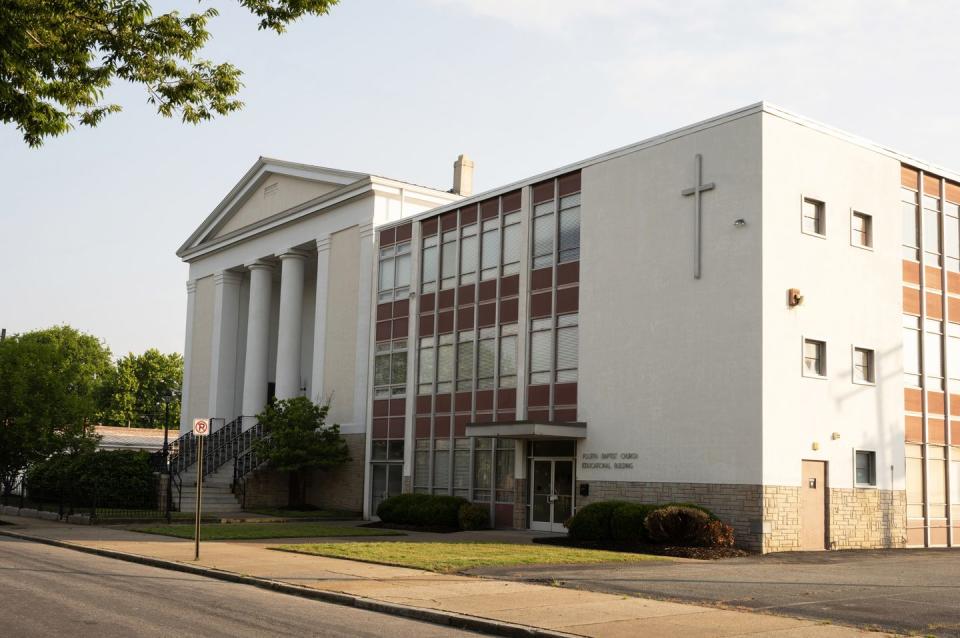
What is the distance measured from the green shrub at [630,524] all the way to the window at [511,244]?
1023 centimetres

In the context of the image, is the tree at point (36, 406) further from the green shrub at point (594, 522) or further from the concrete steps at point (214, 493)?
the green shrub at point (594, 522)

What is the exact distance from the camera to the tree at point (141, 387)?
98.6 meters

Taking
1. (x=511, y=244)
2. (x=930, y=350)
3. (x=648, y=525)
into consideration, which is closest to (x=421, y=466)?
(x=511, y=244)

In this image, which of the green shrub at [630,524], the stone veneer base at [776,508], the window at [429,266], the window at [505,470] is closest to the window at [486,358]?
the window at [505,470]

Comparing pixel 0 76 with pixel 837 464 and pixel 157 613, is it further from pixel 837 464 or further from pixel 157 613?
pixel 837 464

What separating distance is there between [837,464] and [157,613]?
63.3 feet

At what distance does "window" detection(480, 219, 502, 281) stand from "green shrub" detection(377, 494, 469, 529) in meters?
7.41

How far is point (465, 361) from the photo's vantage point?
35.6 meters

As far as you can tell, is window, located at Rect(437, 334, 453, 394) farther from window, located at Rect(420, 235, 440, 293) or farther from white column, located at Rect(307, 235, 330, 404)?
white column, located at Rect(307, 235, 330, 404)

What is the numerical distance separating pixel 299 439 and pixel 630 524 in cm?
1690

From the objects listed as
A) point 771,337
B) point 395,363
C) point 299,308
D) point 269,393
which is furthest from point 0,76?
point 269,393

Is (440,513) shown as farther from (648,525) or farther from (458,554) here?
(458,554)

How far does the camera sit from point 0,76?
13.6 metres

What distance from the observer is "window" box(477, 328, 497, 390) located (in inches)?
1352
